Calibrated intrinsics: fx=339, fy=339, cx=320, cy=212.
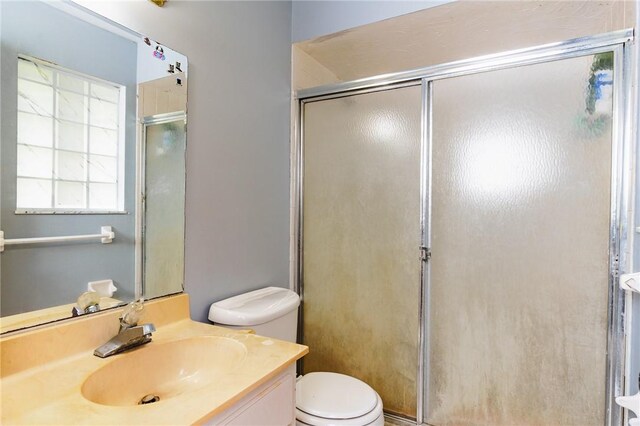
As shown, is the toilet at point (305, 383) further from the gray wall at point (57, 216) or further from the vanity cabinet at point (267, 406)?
A: the gray wall at point (57, 216)

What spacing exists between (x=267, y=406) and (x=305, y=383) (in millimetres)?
616

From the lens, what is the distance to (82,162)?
0.95 metres

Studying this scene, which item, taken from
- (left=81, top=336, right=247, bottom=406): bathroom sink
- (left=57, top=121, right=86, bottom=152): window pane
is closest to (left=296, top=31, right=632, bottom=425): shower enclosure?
(left=81, top=336, right=247, bottom=406): bathroom sink

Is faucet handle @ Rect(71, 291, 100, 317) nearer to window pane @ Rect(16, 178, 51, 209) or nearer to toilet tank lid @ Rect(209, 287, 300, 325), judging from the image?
window pane @ Rect(16, 178, 51, 209)

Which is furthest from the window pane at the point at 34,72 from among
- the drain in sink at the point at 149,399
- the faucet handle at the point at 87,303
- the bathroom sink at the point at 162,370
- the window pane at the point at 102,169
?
the drain in sink at the point at 149,399

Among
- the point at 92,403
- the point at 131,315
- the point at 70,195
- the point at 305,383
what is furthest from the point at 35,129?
the point at 305,383

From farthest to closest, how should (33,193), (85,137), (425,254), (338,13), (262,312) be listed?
(338,13) → (425,254) → (262,312) → (85,137) → (33,193)

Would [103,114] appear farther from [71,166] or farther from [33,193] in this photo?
[33,193]

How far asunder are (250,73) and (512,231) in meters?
1.38

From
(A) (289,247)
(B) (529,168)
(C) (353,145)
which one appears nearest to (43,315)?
(A) (289,247)

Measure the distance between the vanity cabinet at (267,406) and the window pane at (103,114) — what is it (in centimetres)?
86

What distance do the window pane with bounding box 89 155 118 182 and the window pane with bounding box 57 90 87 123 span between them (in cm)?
11

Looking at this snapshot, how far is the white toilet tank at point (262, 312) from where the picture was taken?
52.3 inches

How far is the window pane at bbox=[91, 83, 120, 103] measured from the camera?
99 cm
